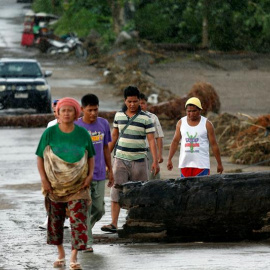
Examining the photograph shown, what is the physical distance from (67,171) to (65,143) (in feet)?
0.79

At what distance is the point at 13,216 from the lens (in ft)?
40.7

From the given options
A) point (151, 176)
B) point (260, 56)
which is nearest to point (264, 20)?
point (260, 56)

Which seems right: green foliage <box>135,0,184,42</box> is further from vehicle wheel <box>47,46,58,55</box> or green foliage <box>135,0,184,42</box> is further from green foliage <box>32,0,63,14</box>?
green foliage <box>32,0,63,14</box>

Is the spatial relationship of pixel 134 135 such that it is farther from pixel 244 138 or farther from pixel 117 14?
pixel 117 14

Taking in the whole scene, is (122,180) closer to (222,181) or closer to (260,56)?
(222,181)

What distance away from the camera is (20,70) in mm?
30812

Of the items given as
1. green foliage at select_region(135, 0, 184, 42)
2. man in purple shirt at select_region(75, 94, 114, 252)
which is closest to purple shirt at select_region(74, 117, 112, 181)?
man in purple shirt at select_region(75, 94, 114, 252)

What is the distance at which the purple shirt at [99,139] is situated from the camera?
33.4ft

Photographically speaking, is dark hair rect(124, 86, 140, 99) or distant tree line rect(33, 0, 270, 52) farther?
distant tree line rect(33, 0, 270, 52)

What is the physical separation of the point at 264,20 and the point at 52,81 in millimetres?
13690

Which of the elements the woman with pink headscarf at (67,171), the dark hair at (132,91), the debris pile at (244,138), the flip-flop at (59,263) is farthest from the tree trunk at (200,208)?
the debris pile at (244,138)

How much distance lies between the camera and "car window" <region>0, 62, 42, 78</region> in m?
30.6

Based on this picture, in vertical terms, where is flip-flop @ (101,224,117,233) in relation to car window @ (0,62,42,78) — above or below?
above

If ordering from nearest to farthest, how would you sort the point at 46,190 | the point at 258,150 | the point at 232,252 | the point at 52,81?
the point at 46,190 → the point at 232,252 → the point at 258,150 → the point at 52,81
